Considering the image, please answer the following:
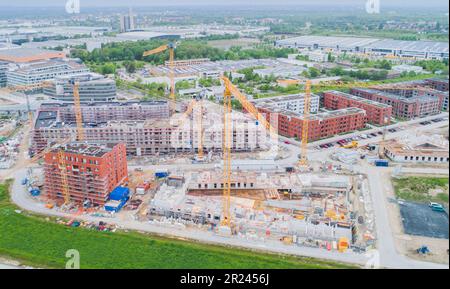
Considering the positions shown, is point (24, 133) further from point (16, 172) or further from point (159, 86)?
point (159, 86)

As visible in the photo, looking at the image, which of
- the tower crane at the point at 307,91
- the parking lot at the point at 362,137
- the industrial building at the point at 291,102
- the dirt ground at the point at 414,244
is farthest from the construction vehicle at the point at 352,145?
the dirt ground at the point at 414,244

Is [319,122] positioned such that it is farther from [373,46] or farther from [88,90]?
[373,46]

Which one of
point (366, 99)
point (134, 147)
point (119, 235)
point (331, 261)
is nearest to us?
point (331, 261)

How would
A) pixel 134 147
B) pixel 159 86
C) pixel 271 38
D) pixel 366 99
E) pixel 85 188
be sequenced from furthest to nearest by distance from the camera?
pixel 271 38 → pixel 159 86 → pixel 366 99 → pixel 134 147 → pixel 85 188

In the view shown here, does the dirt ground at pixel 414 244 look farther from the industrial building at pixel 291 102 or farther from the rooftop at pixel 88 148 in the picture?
the industrial building at pixel 291 102

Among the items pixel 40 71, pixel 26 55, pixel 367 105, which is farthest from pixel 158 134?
pixel 26 55

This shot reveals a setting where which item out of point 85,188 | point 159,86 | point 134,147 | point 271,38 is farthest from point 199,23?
point 85,188
